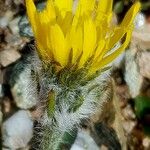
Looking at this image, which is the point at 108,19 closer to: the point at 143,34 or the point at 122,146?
the point at 122,146

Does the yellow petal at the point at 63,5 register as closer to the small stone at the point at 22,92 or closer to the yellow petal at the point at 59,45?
the yellow petal at the point at 59,45

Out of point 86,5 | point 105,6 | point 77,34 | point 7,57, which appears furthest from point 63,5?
point 7,57

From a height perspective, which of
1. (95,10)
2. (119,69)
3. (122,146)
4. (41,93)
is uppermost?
(95,10)

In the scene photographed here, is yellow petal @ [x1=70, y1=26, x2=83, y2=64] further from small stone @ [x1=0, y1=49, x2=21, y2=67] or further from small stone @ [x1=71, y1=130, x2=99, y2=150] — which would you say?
small stone @ [x1=0, y1=49, x2=21, y2=67]

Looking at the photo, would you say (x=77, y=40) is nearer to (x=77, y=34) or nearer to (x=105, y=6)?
(x=77, y=34)

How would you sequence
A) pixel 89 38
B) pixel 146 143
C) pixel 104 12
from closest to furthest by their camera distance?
1. pixel 89 38
2. pixel 104 12
3. pixel 146 143

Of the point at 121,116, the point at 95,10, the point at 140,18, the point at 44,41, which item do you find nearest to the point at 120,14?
the point at 140,18
